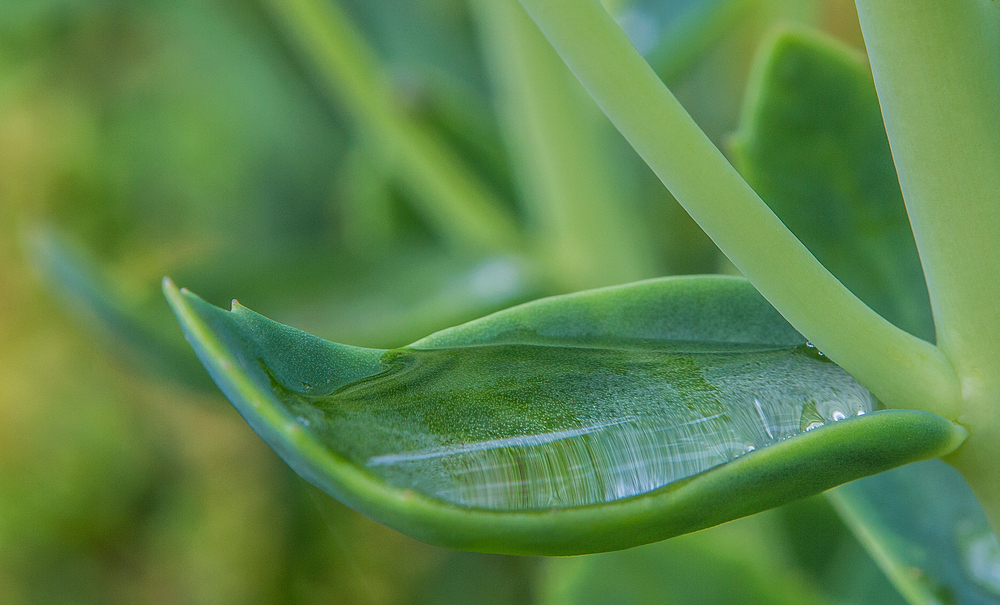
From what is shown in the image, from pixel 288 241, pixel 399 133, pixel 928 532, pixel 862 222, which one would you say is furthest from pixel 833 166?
pixel 288 241

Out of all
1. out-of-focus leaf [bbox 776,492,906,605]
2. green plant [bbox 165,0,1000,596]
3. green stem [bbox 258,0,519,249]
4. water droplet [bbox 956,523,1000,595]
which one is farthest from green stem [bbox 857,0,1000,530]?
green stem [bbox 258,0,519,249]

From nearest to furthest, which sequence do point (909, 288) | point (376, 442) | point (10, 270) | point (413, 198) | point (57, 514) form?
1. point (376, 442)
2. point (909, 288)
3. point (413, 198)
4. point (57, 514)
5. point (10, 270)

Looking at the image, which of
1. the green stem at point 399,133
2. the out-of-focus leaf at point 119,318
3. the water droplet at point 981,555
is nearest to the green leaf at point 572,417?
the water droplet at point 981,555

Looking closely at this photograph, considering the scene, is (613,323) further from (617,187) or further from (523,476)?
(617,187)

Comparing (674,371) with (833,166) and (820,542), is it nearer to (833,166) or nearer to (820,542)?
(833,166)

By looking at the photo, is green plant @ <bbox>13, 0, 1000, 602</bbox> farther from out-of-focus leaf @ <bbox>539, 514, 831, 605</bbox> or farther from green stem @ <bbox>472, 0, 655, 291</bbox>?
green stem @ <bbox>472, 0, 655, 291</bbox>

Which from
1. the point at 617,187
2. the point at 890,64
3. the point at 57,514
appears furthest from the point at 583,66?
the point at 57,514

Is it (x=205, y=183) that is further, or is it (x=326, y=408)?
(x=205, y=183)
